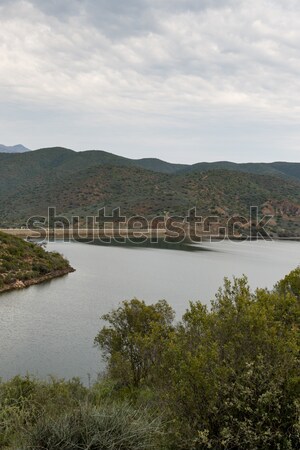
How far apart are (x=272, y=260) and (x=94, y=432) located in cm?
8047

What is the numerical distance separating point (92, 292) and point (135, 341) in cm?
3078

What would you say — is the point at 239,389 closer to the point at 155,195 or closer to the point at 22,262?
the point at 22,262

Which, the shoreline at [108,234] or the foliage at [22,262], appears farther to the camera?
the shoreline at [108,234]

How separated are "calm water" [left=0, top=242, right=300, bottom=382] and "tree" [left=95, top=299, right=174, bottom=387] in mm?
3695

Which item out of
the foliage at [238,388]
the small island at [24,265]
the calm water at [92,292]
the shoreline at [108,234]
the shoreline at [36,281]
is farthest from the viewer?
the shoreline at [108,234]

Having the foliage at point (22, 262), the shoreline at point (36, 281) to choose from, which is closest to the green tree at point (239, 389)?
the shoreline at point (36, 281)

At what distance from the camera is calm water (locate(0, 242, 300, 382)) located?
3009cm

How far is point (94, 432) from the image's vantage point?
1100cm

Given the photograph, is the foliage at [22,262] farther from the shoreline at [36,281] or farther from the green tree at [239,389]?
the green tree at [239,389]

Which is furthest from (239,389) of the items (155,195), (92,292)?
(155,195)

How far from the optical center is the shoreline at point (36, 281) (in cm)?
5516

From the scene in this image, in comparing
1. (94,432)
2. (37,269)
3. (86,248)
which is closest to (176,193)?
(86,248)

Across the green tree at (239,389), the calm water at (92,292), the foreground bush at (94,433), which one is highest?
the green tree at (239,389)

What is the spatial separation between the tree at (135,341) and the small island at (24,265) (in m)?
32.3
